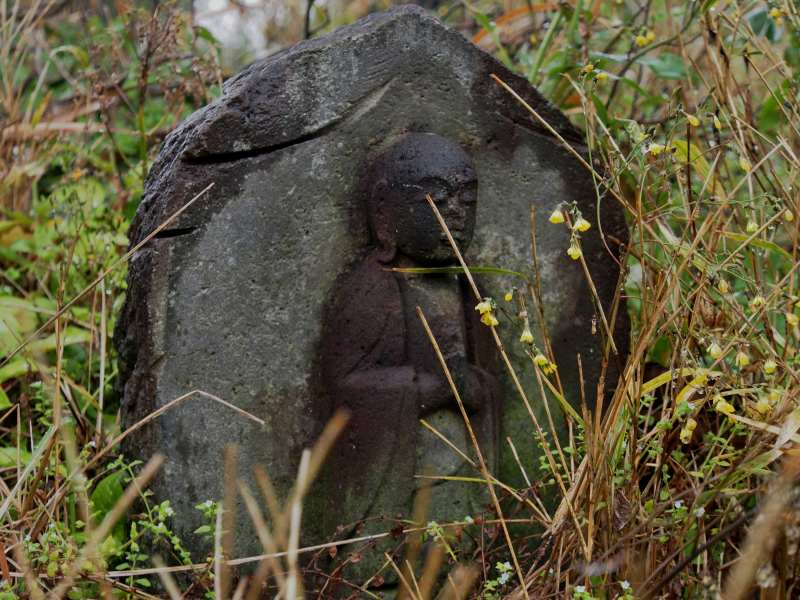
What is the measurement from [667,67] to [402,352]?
1.74 meters

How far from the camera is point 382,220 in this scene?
7.93 ft

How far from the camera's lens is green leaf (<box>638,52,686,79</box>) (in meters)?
3.50

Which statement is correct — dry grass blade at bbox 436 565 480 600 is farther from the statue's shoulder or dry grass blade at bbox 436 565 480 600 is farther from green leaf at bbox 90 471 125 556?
green leaf at bbox 90 471 125 556

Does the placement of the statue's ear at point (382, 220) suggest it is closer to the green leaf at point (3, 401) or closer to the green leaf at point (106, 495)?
the green leaf at point (106, 495)

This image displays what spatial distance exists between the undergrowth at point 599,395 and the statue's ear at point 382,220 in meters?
0.37

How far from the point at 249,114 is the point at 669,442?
122cm

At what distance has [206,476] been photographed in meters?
2.29

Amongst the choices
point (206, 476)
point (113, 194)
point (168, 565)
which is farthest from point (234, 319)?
point (113, 194)

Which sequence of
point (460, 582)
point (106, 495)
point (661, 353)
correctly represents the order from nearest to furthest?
1. point (460, 582)
2. point (106, 495)
3. point (661, 353)

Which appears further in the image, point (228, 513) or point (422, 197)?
point (422, 197)

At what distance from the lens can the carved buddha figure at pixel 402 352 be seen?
2.36m

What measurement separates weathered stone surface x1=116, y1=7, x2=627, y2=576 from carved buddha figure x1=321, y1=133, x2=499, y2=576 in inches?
1.2

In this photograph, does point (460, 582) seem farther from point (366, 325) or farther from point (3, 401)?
point (3, 401)

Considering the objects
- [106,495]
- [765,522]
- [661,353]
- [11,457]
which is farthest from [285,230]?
[765,522]
